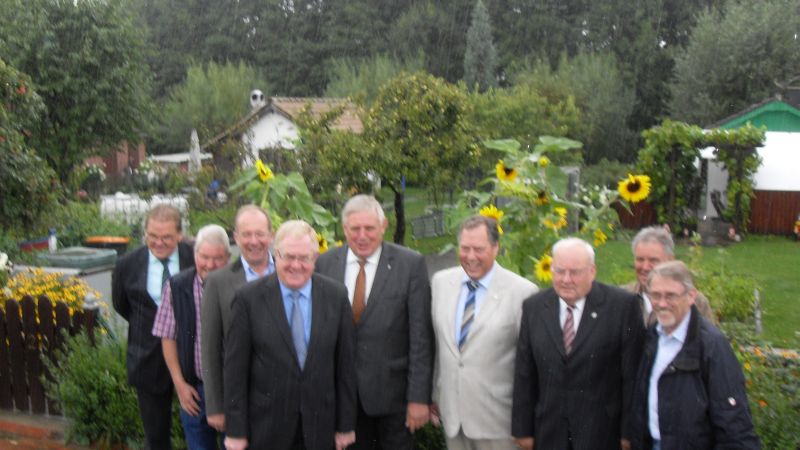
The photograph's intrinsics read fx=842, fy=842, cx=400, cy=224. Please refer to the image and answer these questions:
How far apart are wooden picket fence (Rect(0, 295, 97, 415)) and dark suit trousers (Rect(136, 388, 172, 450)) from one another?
1.23m

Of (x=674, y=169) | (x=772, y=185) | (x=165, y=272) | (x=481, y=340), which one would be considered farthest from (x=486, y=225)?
(x=772, y=185)

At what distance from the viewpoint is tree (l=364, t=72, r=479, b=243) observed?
14.6 m

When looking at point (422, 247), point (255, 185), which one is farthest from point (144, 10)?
point (255, 185)

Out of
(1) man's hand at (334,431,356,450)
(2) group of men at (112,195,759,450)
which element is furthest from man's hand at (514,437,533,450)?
(1) man's hand at (334,431,356,450)

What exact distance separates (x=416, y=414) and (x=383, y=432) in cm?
24

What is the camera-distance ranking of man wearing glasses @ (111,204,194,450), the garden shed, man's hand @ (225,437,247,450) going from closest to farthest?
man's hand @ (225,437,247,450)
man wearing glasses @ (111,204,194,450)
the garden shed

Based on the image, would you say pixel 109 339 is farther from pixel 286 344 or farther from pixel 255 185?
pixel 286 344

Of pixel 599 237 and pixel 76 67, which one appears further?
pixel 76 67

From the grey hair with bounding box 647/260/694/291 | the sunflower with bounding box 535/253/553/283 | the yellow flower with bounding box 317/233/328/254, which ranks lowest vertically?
the sunflower with bounding box 535/253/553/283

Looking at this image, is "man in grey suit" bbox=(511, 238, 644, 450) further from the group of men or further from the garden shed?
the garden shed

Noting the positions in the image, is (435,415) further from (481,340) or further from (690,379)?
(690,379)

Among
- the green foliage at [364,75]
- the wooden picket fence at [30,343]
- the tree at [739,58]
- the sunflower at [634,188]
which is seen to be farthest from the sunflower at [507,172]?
the green foliage at [364,75]

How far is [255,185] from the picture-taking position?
235 inches

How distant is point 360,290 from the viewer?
13.2 ft
